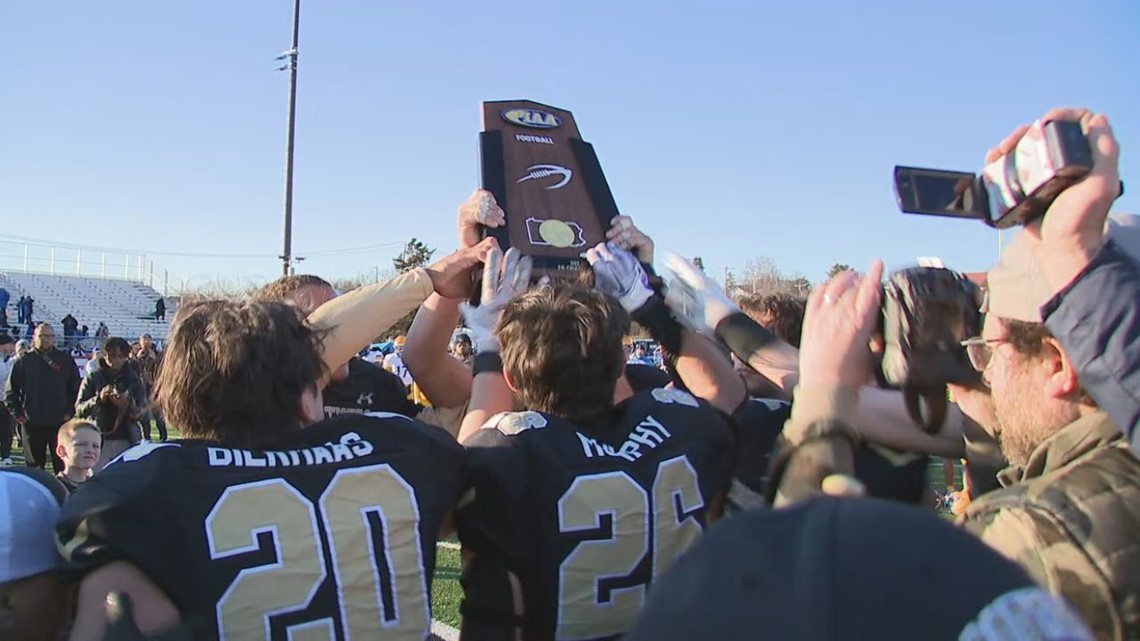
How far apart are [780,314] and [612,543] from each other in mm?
1743

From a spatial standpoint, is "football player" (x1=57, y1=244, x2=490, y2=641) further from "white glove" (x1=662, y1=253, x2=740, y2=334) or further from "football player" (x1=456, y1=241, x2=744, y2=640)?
"white glove" (x1=662, y1=253, x2=740, y2=334)

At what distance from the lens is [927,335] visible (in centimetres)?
185

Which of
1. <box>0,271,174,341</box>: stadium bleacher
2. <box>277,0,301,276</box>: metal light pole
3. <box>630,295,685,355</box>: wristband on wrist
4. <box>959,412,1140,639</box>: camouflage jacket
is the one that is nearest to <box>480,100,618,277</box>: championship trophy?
<box>630,295,685,355</box>: wristband on wrist

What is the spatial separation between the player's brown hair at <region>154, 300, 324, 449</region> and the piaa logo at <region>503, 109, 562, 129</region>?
5.94 ft

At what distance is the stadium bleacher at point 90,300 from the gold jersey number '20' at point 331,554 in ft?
131

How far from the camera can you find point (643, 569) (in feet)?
7.23

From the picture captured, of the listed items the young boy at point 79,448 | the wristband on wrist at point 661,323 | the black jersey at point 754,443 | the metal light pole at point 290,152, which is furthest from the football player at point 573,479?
the metal light pole at point 290,152

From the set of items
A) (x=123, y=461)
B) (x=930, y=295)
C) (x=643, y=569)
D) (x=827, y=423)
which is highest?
(x=930, y=295)

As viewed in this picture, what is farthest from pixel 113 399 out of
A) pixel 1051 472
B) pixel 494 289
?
pixel 1051 472

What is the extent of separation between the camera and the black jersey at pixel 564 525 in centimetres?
211

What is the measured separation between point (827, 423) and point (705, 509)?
1.06 metres

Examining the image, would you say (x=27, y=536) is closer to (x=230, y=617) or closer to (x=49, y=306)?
(x=230, y=617)

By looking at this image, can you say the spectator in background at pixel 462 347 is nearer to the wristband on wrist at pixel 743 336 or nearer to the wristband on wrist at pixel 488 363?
the wristband on wrist at pixel 488 363

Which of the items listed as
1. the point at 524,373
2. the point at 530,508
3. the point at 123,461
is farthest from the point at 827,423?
the point at 123,461
